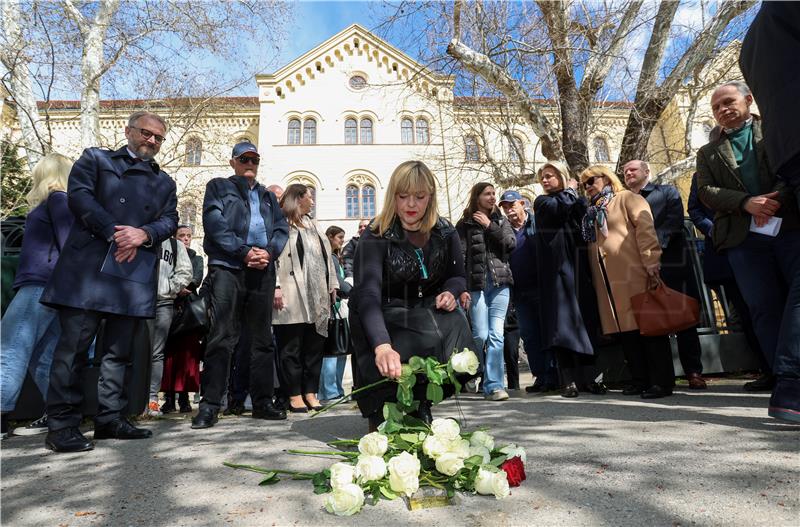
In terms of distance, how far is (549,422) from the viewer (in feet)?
11.1

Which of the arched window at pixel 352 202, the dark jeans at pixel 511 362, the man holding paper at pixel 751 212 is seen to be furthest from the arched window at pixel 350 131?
the man holding paper at pixel 751 212

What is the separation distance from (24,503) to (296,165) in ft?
89.2

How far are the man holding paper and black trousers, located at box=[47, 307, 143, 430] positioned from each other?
4108 millimetres

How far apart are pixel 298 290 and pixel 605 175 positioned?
3130 mm

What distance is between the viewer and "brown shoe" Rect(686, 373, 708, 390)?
4758mm

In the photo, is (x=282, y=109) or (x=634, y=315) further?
(x=282, y=109)

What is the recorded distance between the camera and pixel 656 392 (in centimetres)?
429

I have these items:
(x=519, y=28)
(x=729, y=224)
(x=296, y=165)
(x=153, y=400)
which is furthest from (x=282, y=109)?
(x=729, y=224)

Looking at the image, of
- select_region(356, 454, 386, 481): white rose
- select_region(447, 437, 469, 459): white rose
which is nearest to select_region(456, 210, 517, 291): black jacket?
select_region(447, 437, 469, 459): white rose

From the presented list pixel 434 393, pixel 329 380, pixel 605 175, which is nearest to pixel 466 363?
pixel 434 393

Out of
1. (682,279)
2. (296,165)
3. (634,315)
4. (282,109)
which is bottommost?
(634,315)

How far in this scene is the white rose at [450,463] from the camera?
76.4 inches

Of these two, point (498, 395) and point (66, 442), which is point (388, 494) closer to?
point (66, 442)

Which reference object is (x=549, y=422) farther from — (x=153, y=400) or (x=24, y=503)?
Answer: (x=153, y=400)
